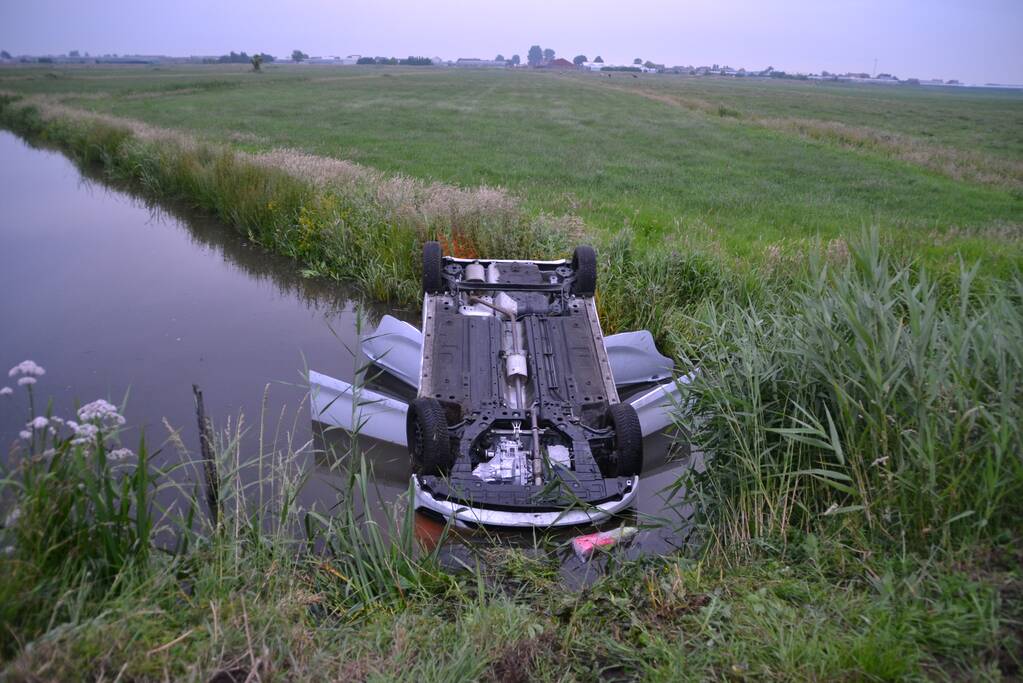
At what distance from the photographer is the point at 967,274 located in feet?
12.3

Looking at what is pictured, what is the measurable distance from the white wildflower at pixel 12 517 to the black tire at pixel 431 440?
2587 millimetres

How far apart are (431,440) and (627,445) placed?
1399 mm

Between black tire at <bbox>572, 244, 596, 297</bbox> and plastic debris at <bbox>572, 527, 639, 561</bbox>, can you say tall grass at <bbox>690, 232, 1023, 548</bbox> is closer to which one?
plastic debris at <bbox>572, 527, 639, 561</bbox>

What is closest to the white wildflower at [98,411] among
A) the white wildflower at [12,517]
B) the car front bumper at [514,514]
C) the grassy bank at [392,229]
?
the white wildflower at [12,517]

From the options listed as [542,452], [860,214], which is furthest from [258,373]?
[860,214]

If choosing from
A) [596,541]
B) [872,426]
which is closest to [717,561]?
[596,541]

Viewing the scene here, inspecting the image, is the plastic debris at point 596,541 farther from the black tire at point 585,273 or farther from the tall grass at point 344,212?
the tall grass at point 344,212

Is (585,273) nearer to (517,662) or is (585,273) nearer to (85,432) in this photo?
(517,662)

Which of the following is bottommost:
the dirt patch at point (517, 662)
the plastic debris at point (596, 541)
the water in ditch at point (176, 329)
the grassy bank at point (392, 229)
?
the water in ditch at point (176, 329)

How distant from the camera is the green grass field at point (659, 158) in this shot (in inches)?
458

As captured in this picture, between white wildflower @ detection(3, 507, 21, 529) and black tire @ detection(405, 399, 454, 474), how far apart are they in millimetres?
2587

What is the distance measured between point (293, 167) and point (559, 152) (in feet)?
33.0

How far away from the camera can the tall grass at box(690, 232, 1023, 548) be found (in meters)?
3.18

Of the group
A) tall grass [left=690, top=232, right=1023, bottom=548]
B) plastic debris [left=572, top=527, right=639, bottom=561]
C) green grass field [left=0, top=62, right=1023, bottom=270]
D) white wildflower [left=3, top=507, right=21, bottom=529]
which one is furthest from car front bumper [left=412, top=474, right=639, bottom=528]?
green grass field [left=0, top=62, right=1023, bottom=270]
